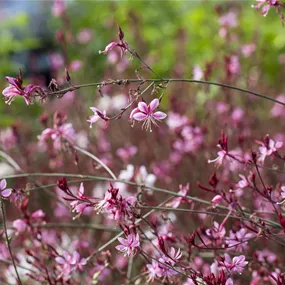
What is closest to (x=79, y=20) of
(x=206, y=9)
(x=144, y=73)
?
Result: (x=206, y=9)

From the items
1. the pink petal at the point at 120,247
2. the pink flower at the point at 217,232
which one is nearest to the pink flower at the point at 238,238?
the pink flower at the point at 217,232

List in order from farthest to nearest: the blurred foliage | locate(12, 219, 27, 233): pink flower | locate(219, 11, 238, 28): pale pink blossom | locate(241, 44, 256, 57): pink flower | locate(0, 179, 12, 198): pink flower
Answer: the blurred foliage, locate(241, 44, 256, 57): pink flower, locate(219, 11, 238, 28): pale pink blossom, locate(12, 219, 27, 233): pink flower, locate(0, 179, 12, 198): pink flower

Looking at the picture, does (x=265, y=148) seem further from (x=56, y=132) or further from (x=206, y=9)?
(x=206, y=9)

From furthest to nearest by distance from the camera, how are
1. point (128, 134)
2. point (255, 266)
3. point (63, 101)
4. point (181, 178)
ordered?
1. point (63, 101)
2. point (128, 134)
3. point (181, 178)
4. point (255, 266)

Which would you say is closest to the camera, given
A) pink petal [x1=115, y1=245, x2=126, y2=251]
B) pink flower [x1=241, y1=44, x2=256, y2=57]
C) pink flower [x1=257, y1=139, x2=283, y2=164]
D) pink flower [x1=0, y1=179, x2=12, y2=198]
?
pink petal [x1=115, y1=245, x2=126, y2=251]

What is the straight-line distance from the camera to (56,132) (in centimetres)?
246

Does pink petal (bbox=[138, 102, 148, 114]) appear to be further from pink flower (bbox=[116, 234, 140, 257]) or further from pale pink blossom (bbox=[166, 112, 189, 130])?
pale pink blossom (bbox=[166, 112, 189, 130])

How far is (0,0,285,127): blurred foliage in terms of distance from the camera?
548 cm

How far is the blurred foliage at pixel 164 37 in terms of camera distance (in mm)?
5484

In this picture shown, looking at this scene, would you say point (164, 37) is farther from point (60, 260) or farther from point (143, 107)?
point (143, 107)

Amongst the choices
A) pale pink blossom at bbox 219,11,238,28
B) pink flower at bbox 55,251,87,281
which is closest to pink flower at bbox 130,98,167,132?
pink flower at bbox 55,251,87,281

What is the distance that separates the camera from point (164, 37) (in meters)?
7.61

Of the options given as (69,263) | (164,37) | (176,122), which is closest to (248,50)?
(176,122)

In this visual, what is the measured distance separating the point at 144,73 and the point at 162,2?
2.96 m
